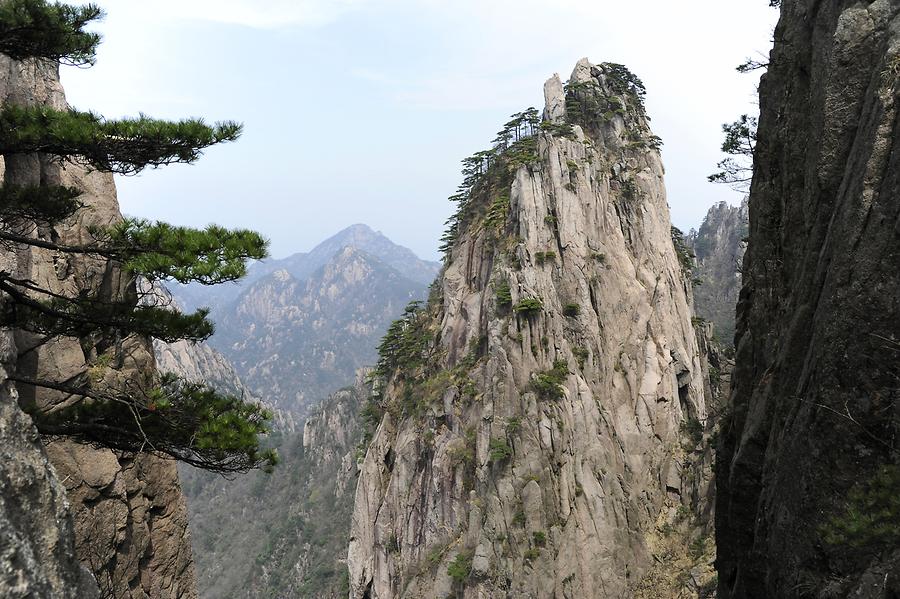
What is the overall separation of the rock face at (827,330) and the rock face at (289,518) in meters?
86.9

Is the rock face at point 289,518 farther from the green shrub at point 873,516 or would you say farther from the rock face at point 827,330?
the green shrub at point 873,516

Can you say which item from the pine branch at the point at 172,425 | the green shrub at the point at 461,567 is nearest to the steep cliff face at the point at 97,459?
the pine branch at the point at 172,425

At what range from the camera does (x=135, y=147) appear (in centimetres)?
830

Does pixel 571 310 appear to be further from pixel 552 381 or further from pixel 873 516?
pixel 873 516

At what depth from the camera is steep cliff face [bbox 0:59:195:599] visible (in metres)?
10.5

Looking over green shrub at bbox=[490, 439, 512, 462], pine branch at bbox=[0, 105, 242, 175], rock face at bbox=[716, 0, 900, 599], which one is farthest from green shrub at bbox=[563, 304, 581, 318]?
pine branch at bbox=[0, 105, 242, 175]

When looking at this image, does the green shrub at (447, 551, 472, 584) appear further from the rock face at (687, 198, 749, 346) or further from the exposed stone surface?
the rock face at (687, 198, 749, 346)

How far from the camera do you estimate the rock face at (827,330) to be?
7738mm

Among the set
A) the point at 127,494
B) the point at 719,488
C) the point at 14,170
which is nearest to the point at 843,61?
the point at 719,488

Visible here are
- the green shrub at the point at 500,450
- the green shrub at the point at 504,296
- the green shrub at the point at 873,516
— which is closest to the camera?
the green shrub at the point at 873,516

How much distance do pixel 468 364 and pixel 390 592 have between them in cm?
2021

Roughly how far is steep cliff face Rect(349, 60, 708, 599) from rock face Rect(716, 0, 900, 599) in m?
23.4

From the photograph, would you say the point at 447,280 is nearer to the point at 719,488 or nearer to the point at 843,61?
the point at 719,488

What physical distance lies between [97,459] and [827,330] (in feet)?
47.0
